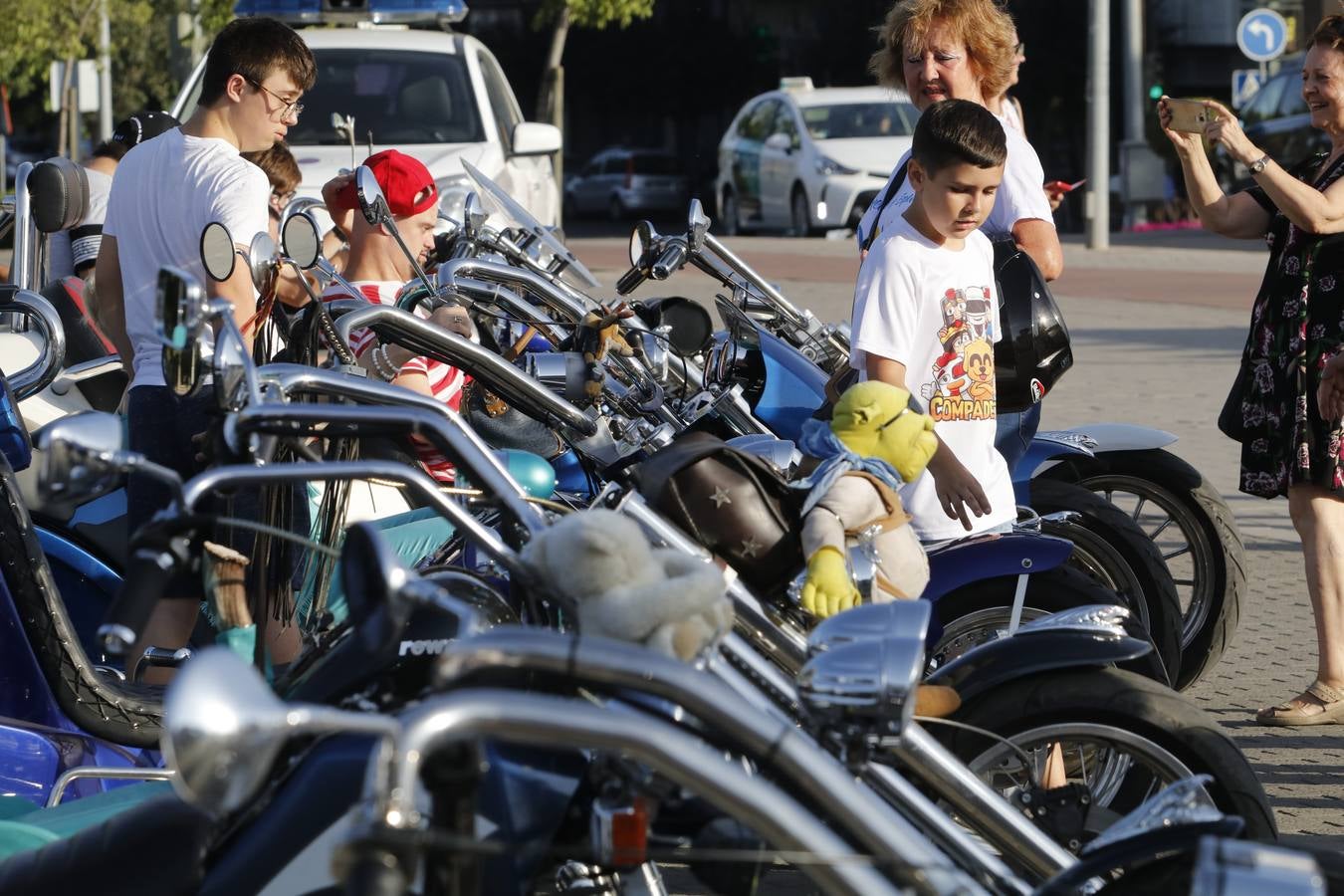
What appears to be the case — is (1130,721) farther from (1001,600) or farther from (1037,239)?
(1037,239)

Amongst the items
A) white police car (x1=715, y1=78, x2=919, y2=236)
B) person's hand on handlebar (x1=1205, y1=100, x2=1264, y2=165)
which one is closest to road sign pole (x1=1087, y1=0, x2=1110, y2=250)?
white police car (x1=715, y1=78, x2=919, y2=236)

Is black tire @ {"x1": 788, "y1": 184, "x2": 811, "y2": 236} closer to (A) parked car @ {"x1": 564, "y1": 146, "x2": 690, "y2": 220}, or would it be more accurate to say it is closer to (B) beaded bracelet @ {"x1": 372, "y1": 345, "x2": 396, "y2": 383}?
(A) parked car @ {"x1": 564, "y1": 146, "x2": 690, "y2": 220}

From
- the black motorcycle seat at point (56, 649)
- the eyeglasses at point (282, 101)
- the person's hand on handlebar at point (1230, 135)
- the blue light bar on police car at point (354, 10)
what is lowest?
the black motorcycle seat at point (56, 649)

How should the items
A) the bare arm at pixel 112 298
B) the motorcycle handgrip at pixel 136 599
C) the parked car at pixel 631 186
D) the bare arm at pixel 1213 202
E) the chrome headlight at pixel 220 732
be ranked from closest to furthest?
the chrome headlight at pixel 220 732 < the motorcycle handgrip at pixel 136 599 < the bare arm at pixel 112 298 < the bare arm at pixel 1213 202 < the parked car at pixel 631 186

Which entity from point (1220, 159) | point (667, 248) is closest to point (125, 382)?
point (667, 248)

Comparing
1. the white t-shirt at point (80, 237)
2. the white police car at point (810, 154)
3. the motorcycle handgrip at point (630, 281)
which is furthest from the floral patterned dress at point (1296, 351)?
the white police car at point (810, 154)

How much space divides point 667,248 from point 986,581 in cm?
133

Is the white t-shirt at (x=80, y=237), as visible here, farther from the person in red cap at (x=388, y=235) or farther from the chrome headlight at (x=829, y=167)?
the chrome headlight at (x=829, y=167)

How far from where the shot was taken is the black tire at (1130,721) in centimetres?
291

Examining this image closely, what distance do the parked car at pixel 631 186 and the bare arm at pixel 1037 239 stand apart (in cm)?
3458

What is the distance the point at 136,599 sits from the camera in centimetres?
204

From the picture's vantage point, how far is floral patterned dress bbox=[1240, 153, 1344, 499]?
16.3ft

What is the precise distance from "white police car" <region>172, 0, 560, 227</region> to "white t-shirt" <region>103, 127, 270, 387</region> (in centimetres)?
555

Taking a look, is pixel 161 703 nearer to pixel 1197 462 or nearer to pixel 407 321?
pixel 407 321
